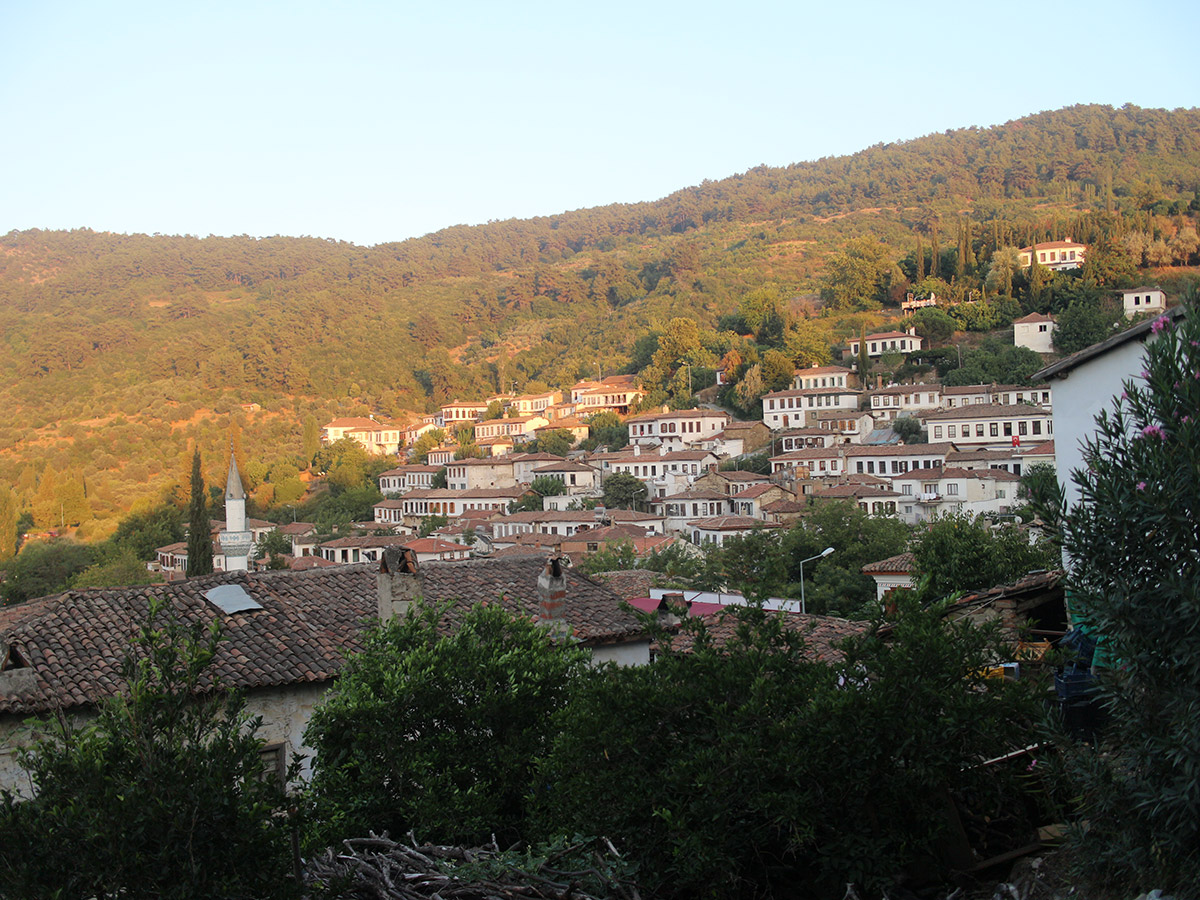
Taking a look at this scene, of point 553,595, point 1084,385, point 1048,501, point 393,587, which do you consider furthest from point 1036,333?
point 1048,501

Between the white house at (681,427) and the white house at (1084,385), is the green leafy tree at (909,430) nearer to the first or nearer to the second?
the white house at (681,427)

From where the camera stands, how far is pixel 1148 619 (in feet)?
15.1

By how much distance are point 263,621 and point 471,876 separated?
6.54 meters

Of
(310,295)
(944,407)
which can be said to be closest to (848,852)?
(944,407)

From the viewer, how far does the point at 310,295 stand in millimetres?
157125

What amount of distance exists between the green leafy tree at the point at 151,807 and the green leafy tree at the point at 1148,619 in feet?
13.8

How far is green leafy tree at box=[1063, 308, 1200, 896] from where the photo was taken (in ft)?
14.5

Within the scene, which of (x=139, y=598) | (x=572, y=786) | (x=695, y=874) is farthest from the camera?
(x=139, y=598)

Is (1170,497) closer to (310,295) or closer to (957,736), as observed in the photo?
(957,736)

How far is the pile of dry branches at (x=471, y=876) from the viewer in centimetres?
577

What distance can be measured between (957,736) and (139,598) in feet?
32.5

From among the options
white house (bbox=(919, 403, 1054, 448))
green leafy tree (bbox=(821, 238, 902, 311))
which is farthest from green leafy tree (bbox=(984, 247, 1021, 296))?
white house (bbox=(919, 403, 1054, 448))

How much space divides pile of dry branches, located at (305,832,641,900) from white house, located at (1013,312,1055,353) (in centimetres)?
6806

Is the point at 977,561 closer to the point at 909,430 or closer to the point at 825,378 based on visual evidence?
the point at 909,430
